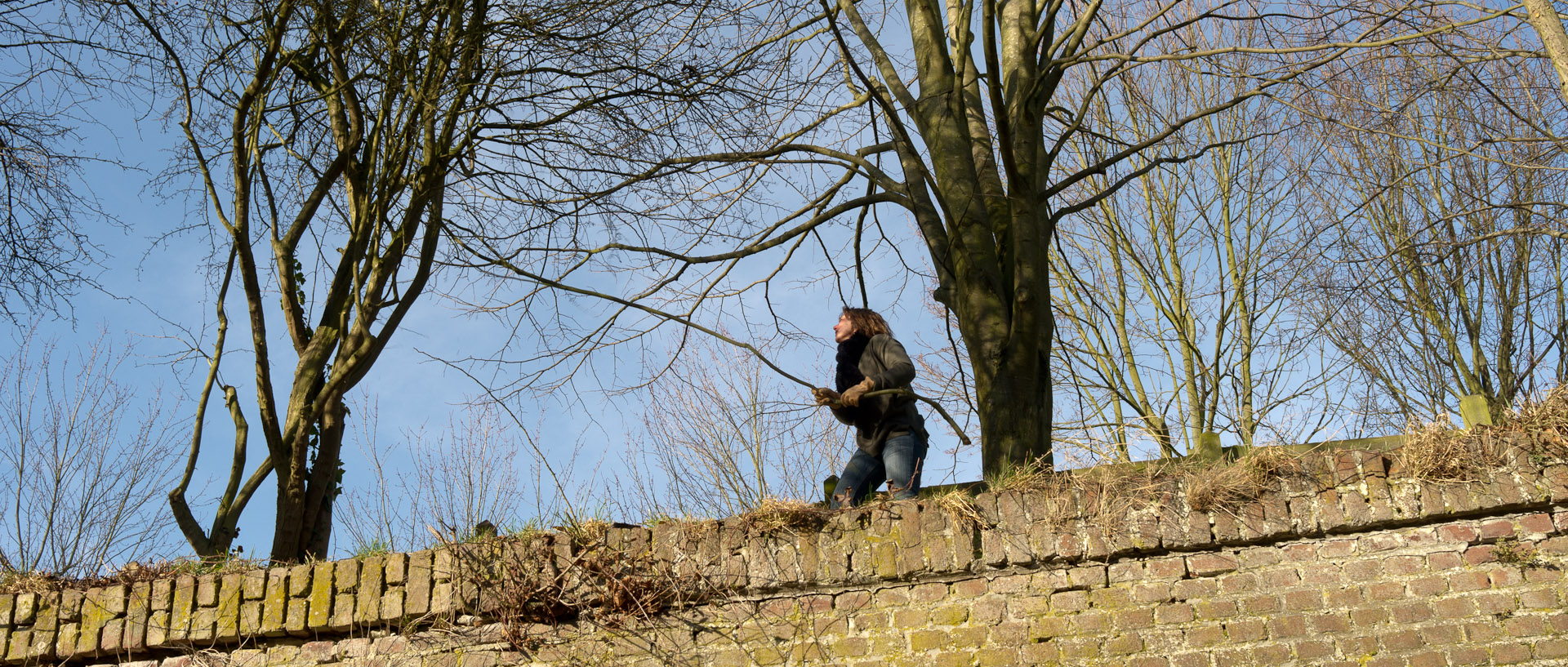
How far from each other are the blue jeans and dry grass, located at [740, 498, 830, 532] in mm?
693

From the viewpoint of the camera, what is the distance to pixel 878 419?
17.8 feet

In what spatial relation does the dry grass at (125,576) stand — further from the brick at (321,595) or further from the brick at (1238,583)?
the brick at (1238,583)

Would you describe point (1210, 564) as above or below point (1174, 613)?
above

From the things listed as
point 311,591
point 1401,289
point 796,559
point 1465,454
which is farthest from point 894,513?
point 1401,289

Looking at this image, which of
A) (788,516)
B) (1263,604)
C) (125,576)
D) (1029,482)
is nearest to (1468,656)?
(1263,604)

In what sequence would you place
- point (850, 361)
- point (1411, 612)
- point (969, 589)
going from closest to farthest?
1. point (1411, 612)
2. point (969, 589)
3. point (850, 361)

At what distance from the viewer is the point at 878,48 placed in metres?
7.03

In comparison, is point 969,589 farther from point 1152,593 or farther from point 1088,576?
point 1152,593

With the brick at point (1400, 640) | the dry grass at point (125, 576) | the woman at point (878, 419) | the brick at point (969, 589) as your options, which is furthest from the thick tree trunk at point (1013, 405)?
the dry grass at point (125, 576)

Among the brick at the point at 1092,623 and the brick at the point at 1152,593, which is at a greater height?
the brick at the point at 1152,593

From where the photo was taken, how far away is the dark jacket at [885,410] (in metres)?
5.33

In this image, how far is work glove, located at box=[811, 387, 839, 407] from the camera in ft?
17.4

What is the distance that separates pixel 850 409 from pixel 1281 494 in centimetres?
217

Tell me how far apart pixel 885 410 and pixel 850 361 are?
0.53 m
